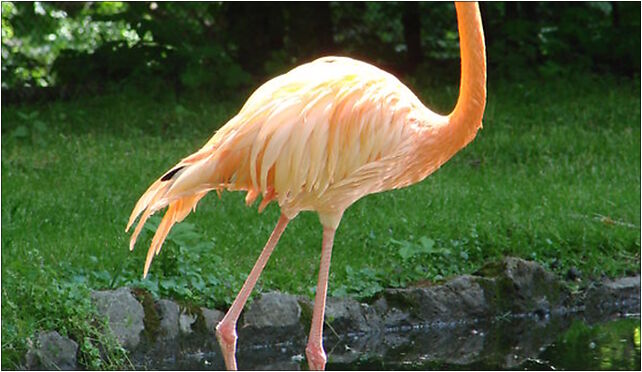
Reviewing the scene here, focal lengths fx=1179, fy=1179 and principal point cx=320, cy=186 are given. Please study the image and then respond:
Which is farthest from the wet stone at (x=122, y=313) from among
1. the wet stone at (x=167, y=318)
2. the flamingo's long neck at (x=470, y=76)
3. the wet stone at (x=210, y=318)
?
the flamingo's long neck at (x=470, y=76)

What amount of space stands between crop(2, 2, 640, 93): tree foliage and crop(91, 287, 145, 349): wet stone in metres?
4.81

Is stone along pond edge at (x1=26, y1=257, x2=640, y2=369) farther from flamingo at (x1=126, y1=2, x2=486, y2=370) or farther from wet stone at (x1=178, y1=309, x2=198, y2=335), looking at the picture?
flamingo at (x1=126, y1=2, x2=486, y2=370)

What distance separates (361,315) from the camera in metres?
6.41

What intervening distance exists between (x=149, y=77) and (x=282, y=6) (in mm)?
1580

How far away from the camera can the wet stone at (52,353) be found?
5336 mm

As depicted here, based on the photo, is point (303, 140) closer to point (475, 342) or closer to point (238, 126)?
point (238, 126)

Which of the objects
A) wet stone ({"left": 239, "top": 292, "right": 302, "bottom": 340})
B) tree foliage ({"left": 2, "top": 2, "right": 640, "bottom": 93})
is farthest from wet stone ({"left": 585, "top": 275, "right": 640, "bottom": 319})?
tree foliage ({"left": 2, "top": 2, "right": 640, "bottom": 93})

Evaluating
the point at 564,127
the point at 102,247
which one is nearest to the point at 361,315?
the point at 102,247

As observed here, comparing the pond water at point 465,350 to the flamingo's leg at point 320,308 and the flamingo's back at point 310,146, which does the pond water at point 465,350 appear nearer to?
the flamingo's leg at point 320,308

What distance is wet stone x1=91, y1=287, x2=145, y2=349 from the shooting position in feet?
18.7

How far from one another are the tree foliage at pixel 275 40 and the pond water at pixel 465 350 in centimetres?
432

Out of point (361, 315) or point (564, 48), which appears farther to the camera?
point (564, 48)

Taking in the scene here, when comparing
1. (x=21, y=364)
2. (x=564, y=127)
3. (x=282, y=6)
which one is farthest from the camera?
(x=282, y=6)

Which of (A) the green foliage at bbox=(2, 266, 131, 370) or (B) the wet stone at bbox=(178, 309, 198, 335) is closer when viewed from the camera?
(A) the green foliage at bbox=(2, 266, 131, 370)
